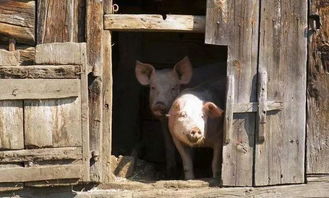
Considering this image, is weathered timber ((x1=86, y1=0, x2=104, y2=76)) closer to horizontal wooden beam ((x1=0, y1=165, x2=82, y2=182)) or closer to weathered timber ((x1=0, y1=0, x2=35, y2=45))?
weathered timber ((x1=0, y1=0, x2=35, y2=45))

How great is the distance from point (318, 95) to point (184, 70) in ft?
5.09

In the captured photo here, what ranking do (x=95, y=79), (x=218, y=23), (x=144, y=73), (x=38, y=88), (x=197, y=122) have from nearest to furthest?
(x=38, y=88) < (x=95, y=79) < (x=218, y=23) < (x=197, y=122) < (x=144, y=73)

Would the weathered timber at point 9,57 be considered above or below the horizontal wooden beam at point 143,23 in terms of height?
below

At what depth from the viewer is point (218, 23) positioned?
19.7 feet

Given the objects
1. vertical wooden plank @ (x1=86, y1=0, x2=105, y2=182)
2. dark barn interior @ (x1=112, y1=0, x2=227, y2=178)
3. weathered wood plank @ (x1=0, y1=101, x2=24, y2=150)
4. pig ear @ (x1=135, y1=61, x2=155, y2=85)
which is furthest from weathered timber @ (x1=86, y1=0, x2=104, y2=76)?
dark barn interior @ (x1=112, y1=0, x2=227, y2=178)

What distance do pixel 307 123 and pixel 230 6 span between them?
4.18 feet

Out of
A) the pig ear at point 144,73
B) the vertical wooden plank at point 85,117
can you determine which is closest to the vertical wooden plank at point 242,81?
→ the vertical wooden plank at point 85,117

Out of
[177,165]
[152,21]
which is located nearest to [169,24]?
[152,21]

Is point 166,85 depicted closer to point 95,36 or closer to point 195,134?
point 195,134

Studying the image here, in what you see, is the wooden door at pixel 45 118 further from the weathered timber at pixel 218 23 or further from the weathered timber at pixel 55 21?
the weathered timber at pixel 218 23

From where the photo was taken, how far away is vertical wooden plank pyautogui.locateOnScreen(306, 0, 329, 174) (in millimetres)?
6090

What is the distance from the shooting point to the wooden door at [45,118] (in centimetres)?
557

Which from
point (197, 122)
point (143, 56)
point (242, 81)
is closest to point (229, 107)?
point (242, 81)

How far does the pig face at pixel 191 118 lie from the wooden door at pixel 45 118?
95 centimetres
